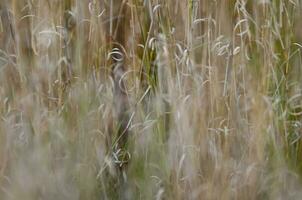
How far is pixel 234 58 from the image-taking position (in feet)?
5.66

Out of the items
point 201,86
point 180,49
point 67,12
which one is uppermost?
point 67,12

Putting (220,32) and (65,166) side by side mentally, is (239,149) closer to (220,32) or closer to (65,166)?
(220,32)

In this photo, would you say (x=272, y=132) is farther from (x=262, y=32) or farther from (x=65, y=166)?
(x=65, y=166)

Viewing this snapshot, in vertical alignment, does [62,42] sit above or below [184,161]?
above

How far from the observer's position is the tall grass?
171 centimetres

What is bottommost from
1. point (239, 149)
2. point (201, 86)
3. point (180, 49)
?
point (239, 149)

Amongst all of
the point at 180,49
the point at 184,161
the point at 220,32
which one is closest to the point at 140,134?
the point at 184,161

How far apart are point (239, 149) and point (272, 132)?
0.39 ft

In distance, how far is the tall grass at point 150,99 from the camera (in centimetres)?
171

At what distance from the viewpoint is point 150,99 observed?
68.6 inches

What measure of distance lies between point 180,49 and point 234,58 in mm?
175

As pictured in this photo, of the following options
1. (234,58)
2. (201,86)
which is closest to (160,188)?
(201,86)

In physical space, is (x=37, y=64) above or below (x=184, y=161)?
above

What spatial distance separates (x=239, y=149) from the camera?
1.77m
